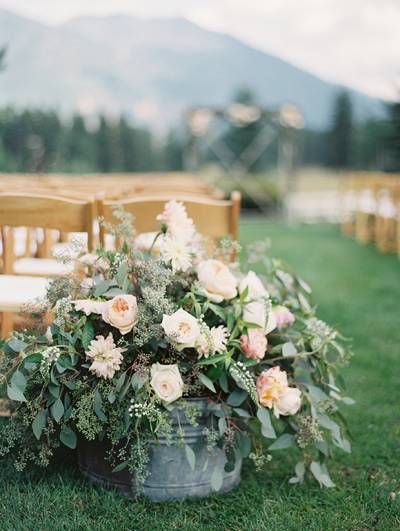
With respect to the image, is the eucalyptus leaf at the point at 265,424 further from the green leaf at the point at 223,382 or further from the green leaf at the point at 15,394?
the green leaf at the point at 15,394

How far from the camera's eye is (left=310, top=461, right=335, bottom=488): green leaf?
242cm

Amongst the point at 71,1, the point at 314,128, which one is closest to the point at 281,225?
the point at 71,1

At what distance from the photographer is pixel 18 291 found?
289 centimetres

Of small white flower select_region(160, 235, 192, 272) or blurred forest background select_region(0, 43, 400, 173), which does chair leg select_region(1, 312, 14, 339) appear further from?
blurred forest background select_region(0, 43, 400, 173)

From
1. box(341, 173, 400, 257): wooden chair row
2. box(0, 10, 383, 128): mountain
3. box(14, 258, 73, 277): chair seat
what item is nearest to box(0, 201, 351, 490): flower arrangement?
box(14, 258, 73, 277): chair seat

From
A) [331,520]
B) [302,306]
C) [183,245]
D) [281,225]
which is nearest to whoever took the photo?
[331,520]

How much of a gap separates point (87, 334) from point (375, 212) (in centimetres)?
795

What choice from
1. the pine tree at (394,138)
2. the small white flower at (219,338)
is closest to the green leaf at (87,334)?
the small white flower at (219,338)

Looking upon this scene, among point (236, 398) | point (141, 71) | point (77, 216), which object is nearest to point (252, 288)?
point (236, 398)

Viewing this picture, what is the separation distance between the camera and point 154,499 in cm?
230

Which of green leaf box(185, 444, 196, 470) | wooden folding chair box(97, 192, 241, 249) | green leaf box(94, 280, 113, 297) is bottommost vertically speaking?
green leaf box(185, 444, 196, 470)

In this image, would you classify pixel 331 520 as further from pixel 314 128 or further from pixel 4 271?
pixel 314 128

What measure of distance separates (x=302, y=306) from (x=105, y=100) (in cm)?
1467

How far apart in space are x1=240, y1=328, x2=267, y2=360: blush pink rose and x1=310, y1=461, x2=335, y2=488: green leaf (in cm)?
40
